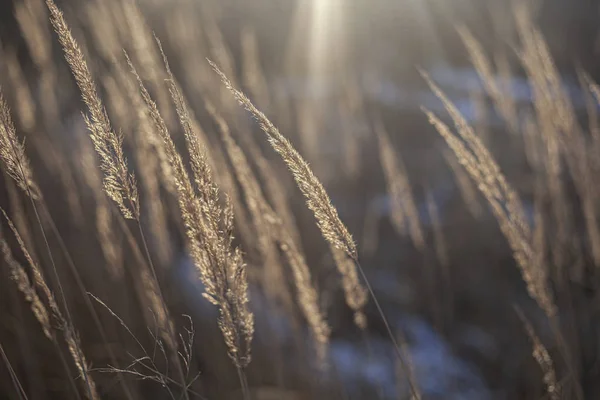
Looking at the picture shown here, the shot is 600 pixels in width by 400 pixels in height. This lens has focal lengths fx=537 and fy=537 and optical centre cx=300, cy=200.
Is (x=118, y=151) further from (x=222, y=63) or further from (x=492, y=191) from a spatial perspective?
(x=222, y=63)

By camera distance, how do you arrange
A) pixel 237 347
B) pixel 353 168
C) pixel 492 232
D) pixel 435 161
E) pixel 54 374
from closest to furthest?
1. pixel 237 347
2. pixel 54 374
3. pixel 353 168
4. pixel 492 232
5. pixel 435 161

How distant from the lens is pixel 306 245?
3730 mm

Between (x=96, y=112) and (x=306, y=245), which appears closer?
(x=96, y=112)

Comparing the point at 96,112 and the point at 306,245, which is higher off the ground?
the point at 306,245

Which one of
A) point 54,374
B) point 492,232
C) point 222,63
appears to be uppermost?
point 222,63

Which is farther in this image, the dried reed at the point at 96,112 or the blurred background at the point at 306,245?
the blurred background at the point at 306,245

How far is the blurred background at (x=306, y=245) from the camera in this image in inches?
88.8

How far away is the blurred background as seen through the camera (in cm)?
226

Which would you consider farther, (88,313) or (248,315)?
(88,313)

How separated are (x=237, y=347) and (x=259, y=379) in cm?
154

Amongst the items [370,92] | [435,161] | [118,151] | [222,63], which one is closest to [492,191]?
[118,151]

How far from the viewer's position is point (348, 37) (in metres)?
8.26

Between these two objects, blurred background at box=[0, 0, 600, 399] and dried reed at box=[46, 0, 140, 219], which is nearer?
dried reed at box=[46, 0, 140, 219]

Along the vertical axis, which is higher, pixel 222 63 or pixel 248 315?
pixel 222 63
